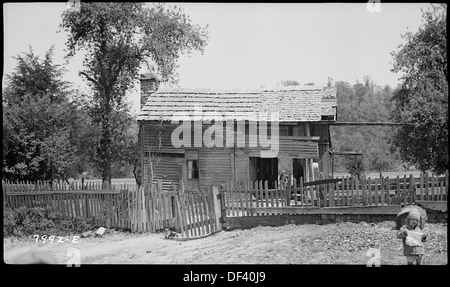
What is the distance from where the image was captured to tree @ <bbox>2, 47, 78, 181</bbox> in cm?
1087

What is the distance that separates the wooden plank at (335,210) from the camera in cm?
909

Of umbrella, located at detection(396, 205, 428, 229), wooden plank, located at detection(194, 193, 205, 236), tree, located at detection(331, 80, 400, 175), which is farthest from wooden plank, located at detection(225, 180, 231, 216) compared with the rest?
tree, located at detection(331, 80, 400, 175)

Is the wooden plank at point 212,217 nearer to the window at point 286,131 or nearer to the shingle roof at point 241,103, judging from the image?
the shingle roof at point 241,103

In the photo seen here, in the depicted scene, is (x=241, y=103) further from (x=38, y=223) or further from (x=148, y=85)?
(x=38, y=223)

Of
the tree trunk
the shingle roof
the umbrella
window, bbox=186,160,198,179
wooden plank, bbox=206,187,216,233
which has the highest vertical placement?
the shingle roof

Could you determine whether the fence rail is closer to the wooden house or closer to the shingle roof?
the wooden house

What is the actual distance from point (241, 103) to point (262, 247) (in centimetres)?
738

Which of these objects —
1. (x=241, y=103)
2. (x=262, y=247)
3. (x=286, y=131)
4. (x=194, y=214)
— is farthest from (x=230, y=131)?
(x=262, y=247)

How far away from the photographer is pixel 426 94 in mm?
12984

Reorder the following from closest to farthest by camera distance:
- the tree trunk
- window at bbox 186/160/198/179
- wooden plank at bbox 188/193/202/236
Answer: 1. wooden plank at bbox 188/193/202/236
2. window at bbox 186/160/198/179
3. the tree trunk

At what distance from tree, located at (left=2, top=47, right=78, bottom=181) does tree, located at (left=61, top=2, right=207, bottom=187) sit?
45.2 inches

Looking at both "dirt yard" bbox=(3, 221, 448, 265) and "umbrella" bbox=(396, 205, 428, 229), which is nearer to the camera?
"umbrella" bbox=(396, 205, 428, 229)
